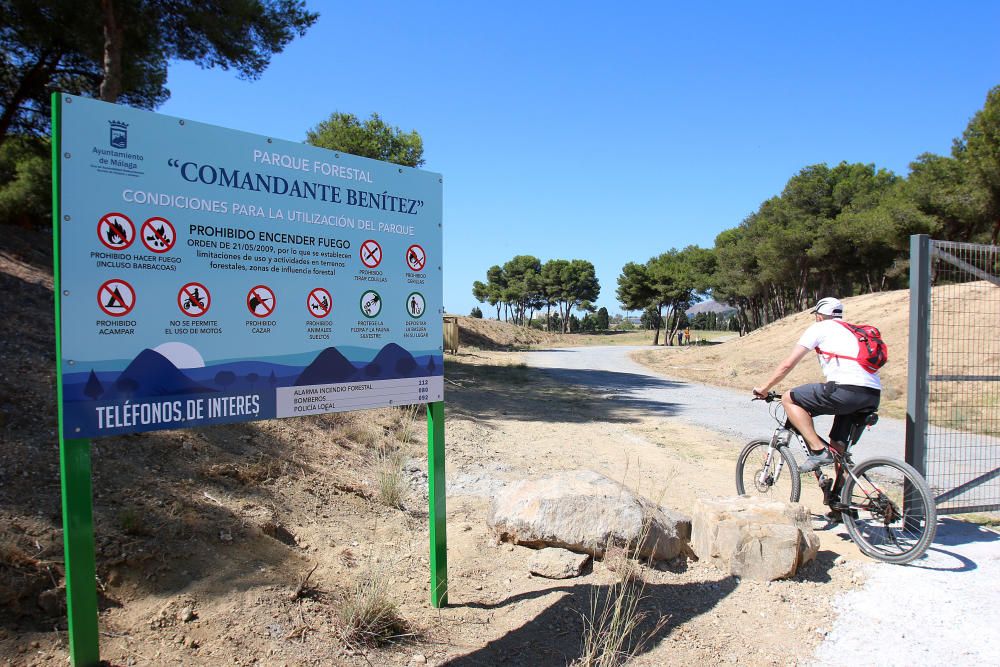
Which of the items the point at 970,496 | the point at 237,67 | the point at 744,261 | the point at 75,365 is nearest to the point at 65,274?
the point at 75,365

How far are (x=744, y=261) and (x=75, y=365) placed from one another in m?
46.0

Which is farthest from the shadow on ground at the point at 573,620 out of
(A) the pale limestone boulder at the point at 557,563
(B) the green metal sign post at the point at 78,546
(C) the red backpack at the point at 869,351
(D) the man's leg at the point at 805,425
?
(C) the red backpack at the point at 869,351

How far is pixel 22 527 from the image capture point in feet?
10.9

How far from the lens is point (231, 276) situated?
9.20 ft

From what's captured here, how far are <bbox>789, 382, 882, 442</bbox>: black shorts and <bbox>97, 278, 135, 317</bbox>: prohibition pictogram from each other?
4230mm

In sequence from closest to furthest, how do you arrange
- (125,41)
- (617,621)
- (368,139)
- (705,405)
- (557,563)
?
(617,621) < (557,563) < (125,41) < (705,405) < (368,139)

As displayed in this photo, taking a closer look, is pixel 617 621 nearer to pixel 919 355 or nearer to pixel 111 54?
pixel 919 355

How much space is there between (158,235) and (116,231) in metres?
0.15

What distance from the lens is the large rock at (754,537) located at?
395cm

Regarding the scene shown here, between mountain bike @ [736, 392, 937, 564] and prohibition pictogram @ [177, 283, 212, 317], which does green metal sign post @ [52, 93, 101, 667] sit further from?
mountain bike @ [736, 392, 937, 564]

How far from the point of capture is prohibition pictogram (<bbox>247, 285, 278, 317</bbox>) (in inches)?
113

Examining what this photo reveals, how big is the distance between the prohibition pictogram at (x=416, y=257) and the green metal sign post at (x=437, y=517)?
30.5 inches

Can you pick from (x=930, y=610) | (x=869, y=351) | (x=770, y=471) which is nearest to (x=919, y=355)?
(x=869, y=351)

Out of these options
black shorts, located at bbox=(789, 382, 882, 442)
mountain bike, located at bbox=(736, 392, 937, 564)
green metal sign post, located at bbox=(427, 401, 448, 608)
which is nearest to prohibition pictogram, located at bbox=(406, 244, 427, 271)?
green metal sign post, located at bbox=(427, 401, 448, 608)
